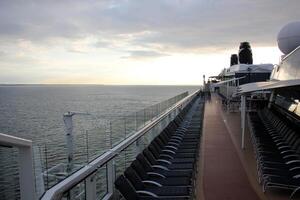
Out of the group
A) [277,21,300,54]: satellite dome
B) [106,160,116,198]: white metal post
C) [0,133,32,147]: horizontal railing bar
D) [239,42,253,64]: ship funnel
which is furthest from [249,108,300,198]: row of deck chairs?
[239,42,253,64]: ship funnel

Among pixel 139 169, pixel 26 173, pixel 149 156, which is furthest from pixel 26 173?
pixel 149 156

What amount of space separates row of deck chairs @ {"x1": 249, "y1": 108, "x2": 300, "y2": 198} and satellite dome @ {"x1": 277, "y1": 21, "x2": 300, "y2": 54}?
8.18 metres

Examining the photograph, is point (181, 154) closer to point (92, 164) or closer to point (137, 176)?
point (137, 176)

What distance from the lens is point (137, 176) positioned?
179 inches

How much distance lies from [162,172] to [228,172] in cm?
207

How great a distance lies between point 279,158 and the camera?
6789mm

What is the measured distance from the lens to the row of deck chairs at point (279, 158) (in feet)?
18.2

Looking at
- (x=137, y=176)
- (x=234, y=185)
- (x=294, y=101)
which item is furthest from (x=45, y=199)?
(x=294, y=101)

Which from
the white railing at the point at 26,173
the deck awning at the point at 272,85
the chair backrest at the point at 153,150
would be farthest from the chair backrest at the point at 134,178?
the deck awning at the point at 272,85

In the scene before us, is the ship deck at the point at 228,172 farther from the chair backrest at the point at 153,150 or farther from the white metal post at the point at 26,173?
the white metal post at the point at 26,173

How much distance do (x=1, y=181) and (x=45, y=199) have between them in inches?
12.4

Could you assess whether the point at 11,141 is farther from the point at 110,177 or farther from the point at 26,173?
the point at 110,177

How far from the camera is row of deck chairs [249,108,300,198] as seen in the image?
555 cm

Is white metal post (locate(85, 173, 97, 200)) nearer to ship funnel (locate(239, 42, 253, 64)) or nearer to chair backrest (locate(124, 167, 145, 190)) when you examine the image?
chair backrest (locate(124, 167, 145, 190))
